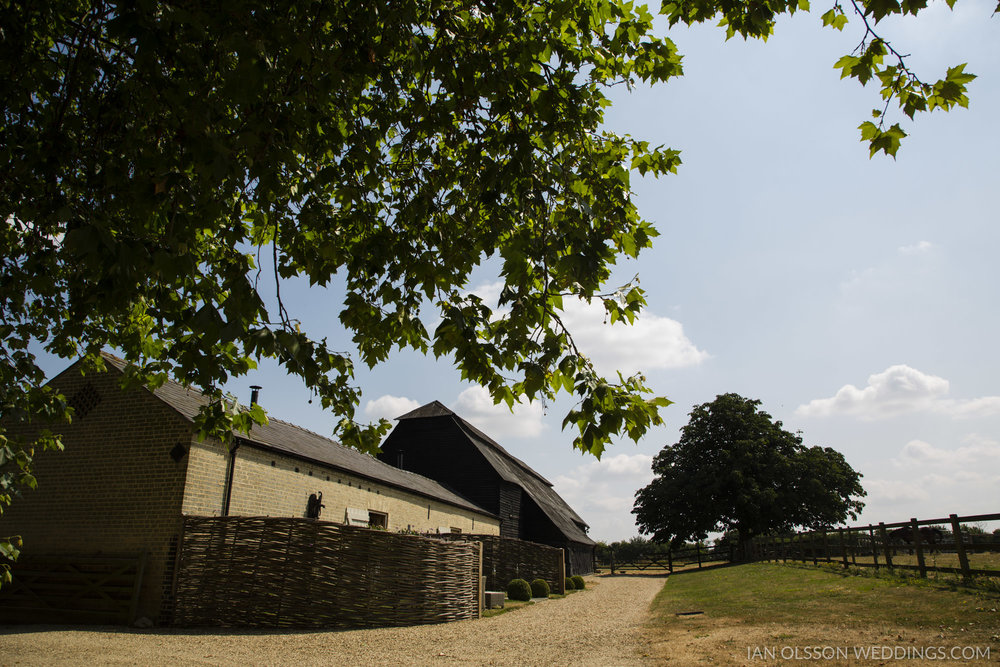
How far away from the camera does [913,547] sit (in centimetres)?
Answer: 1303

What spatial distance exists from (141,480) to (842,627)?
42.3ft

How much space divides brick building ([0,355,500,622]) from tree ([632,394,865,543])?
33.4m

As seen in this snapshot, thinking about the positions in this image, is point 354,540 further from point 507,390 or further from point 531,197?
point 531,197

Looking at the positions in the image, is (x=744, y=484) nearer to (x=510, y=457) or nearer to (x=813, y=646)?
(x=510, y=457)

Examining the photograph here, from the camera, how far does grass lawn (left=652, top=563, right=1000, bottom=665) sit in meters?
6.36

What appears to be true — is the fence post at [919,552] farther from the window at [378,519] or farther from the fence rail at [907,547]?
the window at [378,519]

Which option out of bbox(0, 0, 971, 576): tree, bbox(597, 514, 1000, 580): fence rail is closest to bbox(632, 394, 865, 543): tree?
bbox(597, 514, 1000, 580): fence rail

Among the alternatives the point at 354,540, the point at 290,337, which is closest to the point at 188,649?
the point at 354,540

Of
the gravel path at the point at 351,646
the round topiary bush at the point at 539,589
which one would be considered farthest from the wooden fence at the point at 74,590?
the round topiary bush at the point at 539,589

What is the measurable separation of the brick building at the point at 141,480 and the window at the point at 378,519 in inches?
131

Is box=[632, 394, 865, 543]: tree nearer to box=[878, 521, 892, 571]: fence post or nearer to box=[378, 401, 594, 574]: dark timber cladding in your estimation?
box=[378, 401, 594, 574]: dark timber cladding

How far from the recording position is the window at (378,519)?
17.3 metres

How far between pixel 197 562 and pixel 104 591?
182 cm

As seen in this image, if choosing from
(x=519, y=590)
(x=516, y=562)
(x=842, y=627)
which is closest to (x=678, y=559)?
(x=516, y=562)
